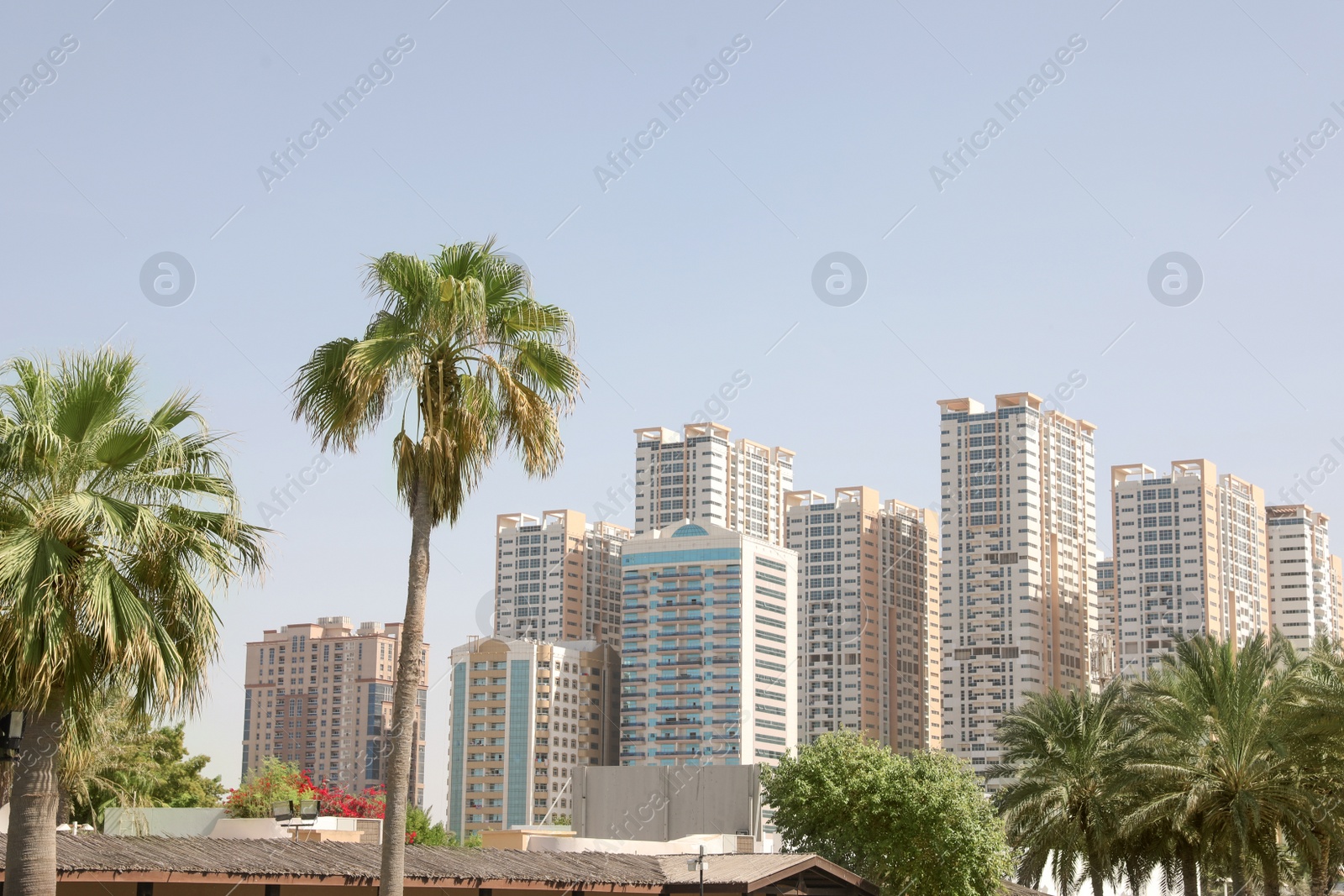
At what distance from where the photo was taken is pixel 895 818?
40969 millimetres

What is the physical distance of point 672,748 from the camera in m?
149

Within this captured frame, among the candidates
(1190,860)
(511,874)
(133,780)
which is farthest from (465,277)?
(133,780)

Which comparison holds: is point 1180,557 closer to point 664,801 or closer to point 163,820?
point 664,801

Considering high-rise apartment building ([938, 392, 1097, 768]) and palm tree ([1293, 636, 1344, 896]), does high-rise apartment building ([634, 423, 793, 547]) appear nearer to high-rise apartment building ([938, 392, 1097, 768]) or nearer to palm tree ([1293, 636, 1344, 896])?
high-rise apartment building ([938, 392, 1097, 768])

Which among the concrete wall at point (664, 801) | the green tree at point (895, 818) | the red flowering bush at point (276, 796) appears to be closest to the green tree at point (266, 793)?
the red flowering bush at point (276, 796)

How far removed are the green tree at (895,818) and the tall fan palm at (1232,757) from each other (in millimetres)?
4504

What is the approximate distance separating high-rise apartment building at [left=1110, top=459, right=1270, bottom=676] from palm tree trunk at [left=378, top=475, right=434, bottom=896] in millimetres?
143654

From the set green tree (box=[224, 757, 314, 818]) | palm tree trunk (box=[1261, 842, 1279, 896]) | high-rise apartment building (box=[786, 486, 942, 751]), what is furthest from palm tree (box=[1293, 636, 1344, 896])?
high-rise apartment building (box=[786, 486, 942, 751])

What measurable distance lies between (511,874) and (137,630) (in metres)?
12.7

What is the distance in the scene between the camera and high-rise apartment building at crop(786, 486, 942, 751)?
A: 529ft

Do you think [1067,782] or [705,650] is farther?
[705,650]

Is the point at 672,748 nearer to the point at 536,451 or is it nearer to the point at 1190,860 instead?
the point at 1190,860

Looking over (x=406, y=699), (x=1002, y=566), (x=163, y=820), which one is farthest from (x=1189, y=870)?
(x=1002, y=566)

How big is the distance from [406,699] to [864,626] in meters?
147
